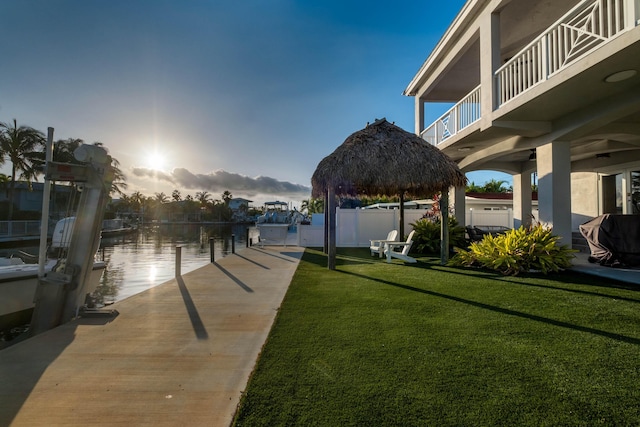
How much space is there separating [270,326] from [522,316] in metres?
3.40

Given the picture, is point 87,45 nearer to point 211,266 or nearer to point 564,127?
point 211,266

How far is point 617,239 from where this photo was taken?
7.65 meters

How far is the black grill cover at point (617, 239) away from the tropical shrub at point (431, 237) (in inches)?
170

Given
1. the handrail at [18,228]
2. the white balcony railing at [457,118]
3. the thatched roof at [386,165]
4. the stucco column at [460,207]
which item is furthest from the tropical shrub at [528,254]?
the handrail at [18,228]

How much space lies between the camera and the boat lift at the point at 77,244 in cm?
463

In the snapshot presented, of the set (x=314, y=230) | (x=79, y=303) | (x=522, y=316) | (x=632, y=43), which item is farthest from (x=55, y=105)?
(x=632, y=43)

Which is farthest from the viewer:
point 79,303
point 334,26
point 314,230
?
point 314,230

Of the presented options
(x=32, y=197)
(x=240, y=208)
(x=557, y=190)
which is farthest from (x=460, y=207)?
(x=240, y=208)

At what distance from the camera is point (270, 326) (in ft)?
14.0

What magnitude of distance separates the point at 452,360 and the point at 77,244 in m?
5.31

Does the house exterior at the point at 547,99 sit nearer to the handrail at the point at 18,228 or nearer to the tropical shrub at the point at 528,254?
the tropical shrub at the point at 528,254

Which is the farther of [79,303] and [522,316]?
[79,303]

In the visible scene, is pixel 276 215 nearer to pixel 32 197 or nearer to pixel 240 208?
pixel 32 197

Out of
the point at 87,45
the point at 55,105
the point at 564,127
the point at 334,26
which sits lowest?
the point at 564,127
